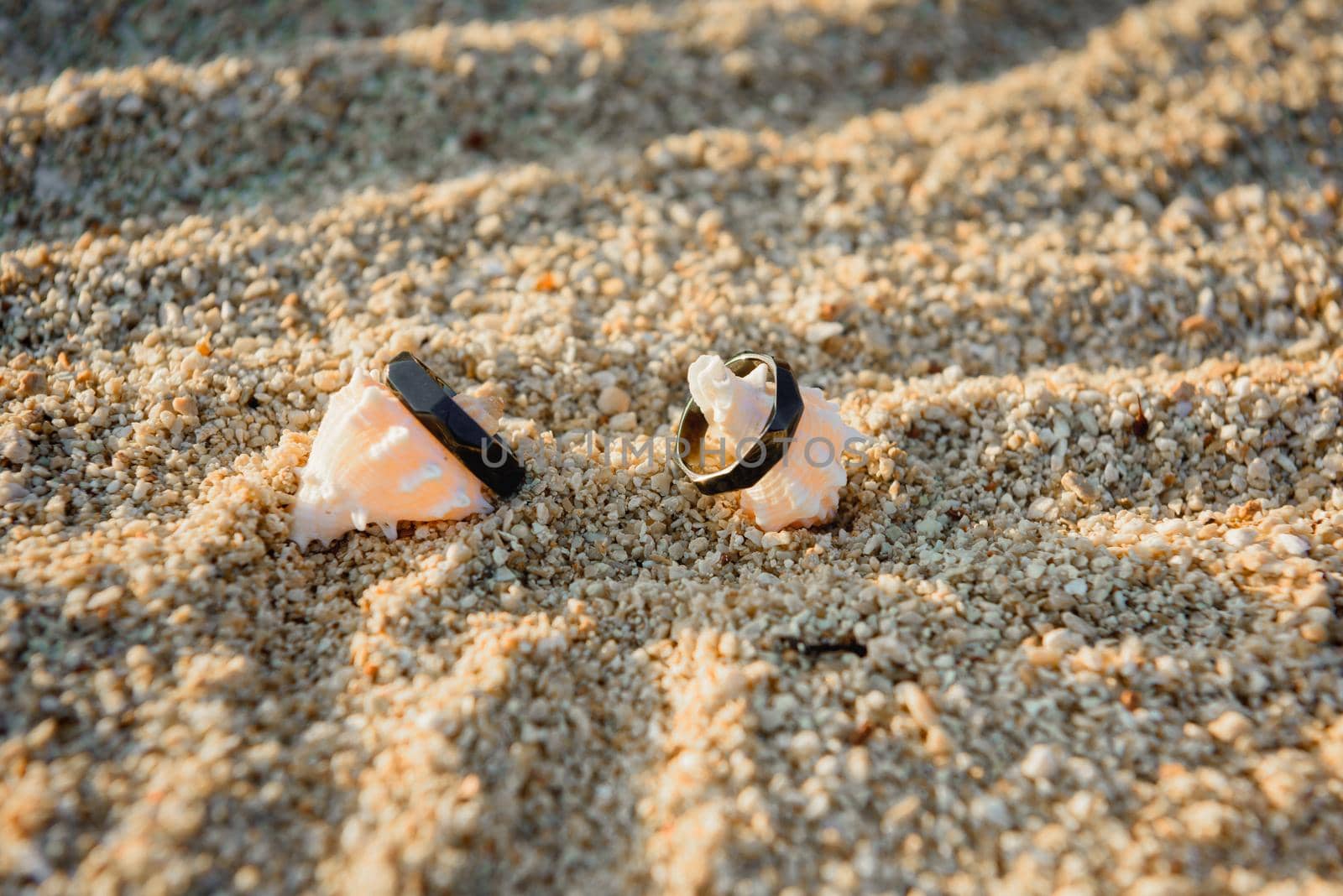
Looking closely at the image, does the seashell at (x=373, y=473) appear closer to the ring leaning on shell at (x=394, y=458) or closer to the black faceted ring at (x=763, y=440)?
the ring leaning on shell at (x=394, y=458)

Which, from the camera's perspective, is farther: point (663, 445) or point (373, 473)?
point (663, 445)

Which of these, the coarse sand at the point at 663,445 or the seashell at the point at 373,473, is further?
the seashell at the point at 373,473

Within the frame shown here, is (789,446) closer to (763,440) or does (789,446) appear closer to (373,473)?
(763,440)

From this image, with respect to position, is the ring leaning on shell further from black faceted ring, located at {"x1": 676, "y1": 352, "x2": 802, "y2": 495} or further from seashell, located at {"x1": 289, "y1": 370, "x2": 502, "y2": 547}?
black faceted ring, located at {"x1": 676, "y1": 352, "x2": 802, "y2": 495}

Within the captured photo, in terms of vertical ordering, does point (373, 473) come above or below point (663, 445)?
above

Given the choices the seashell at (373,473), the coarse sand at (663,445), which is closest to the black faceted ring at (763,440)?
the coarse sand at (663,445)

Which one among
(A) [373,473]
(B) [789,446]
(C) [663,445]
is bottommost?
(C) [663,445]

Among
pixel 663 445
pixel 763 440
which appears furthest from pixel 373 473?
pixel 763 440
